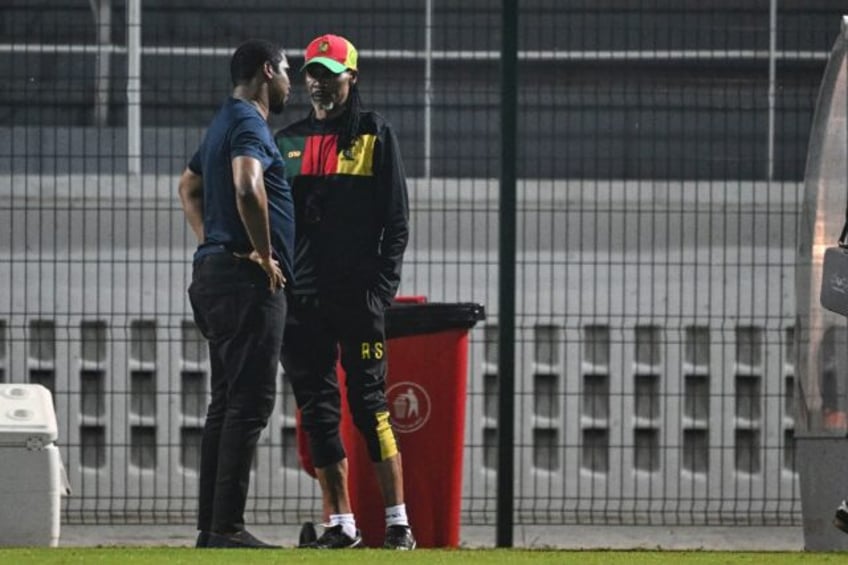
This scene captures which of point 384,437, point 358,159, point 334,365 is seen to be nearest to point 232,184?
point 358,159

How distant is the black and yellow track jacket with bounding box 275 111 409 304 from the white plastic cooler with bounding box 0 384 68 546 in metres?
1.06

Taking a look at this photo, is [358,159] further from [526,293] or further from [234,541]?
[526,293]

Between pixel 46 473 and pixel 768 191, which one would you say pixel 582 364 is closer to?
pixel 768 191

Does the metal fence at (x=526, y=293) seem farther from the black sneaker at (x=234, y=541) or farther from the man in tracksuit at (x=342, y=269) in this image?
the black sneaker at (x=234, y=541)

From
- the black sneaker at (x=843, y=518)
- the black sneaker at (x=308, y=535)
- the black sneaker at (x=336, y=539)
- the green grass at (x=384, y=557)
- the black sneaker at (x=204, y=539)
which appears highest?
the black sneaker at (x=843, y=518)

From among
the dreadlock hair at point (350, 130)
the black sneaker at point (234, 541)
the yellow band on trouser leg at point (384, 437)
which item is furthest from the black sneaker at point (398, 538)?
the dreadlock hair at point (350, 130)

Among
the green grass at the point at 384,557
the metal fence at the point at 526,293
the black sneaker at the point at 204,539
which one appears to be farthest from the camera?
the metal fence at the point at 526,293

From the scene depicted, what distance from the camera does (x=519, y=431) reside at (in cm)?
1151

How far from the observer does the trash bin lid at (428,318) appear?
8.34m

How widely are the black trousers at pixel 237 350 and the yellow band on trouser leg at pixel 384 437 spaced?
52 centimetres

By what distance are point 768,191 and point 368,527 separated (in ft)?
11.7

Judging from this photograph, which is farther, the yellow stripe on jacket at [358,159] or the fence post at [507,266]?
the fence post at [507,266]

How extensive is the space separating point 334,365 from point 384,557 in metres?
1.10

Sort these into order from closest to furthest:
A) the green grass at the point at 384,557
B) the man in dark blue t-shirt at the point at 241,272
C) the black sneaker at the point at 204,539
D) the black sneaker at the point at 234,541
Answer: the green grass at the point at 384,557
the man in dark blue t-shirt at the point at 241,272
the black sneaker at the point at 234,541
the black sneaker at the point at 204,539
